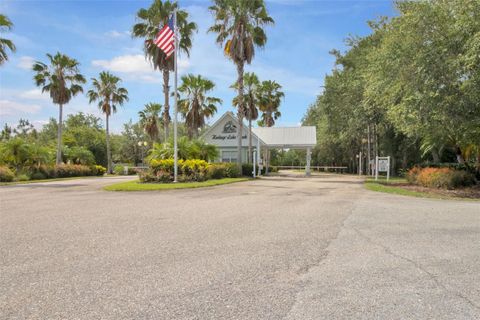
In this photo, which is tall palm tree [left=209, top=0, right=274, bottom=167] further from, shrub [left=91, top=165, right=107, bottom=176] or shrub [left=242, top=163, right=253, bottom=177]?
shrub [left=91, top=165, right=107, bottom=176]

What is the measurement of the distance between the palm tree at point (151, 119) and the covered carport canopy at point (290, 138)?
13.6 m

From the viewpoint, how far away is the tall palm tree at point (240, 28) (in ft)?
86.0

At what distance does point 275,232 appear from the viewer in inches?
285

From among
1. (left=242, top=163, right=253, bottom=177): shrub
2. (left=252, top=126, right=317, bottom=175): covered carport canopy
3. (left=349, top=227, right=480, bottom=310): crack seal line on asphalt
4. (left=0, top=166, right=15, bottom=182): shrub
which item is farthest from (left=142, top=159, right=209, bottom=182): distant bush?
(left=349, top=227, right=480, bottom=310): crack seal line on asphalt

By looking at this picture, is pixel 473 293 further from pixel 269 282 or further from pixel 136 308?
pixel 136 308

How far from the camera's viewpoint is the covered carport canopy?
3569 centimetres

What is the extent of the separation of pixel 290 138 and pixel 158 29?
16704 mm

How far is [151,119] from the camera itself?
45844mm

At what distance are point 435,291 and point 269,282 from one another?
6.01 ft

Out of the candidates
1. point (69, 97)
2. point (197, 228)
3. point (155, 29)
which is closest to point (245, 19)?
point (155, 29)

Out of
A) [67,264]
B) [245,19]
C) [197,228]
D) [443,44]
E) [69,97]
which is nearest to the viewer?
[67,264]

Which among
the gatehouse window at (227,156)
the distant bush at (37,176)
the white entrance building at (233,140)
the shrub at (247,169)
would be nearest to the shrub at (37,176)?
the distant bush at (37,176)

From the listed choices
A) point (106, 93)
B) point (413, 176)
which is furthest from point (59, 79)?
point (413, 176)

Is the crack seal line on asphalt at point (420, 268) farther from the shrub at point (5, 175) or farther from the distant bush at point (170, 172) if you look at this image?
the shrub at point (5, 175)
